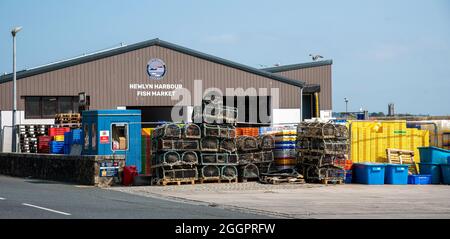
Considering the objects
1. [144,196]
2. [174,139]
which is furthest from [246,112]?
[144,196]

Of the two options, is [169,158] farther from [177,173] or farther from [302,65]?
[302,65]

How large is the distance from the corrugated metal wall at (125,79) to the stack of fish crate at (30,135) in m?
3.23

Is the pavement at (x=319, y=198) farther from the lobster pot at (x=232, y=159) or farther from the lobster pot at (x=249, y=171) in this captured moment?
the lobster pot at (x=232, y=159)

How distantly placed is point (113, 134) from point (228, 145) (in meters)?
4.39

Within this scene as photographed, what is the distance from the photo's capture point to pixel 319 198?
66.1 feet

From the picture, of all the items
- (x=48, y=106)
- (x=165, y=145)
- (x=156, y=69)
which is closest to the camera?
(x=165, y=145)

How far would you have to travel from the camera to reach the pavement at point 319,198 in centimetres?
1666

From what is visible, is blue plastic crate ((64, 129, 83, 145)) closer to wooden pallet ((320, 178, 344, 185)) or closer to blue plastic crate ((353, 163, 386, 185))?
wooden pallet ((320, 178, 344, 185))

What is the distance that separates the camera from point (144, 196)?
20672 millimetres

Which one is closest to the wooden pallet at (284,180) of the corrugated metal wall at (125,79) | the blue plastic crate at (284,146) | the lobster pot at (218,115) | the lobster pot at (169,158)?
the blue plastic crate at (284,146)

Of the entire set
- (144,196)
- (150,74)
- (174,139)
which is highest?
(150,74)

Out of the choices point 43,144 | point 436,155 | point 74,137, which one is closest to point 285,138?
point 436,155
